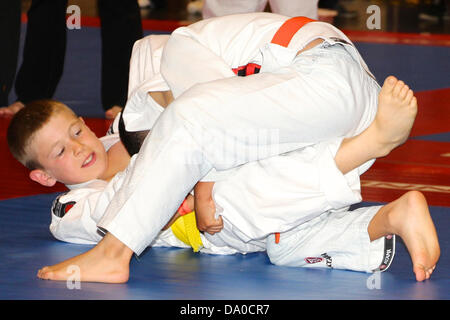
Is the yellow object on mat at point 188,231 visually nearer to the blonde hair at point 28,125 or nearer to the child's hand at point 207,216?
the child's hand at point 207,216

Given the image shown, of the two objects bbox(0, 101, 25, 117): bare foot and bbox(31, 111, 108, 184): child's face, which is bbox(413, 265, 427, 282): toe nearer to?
bbox(31, 111, 108, 184): child's face

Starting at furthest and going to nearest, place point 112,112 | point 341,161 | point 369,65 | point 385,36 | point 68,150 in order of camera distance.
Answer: point 385,36 < point 369,65 < point 112,112 < point 68,150 < point 341,161

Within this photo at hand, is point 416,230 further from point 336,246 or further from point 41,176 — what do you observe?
point 41,176

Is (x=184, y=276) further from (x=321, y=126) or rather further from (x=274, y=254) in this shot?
(x=321, y=126)

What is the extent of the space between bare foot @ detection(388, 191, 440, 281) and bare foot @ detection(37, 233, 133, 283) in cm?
61

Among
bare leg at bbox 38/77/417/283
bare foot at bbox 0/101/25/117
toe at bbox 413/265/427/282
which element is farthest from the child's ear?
bare foot at bbox 0/101/25/117

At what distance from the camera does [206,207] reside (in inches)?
83.5

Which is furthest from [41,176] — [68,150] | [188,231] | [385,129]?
[385,129]

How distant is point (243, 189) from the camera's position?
2.10 m

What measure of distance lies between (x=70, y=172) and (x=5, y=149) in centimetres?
109

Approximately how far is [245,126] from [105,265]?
1.41 feet

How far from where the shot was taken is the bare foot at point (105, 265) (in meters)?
1.98

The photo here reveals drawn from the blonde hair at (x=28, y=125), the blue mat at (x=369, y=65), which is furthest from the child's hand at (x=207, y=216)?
the blue mat at (x=369, y=65)

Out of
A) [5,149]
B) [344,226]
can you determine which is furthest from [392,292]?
[5,149]
